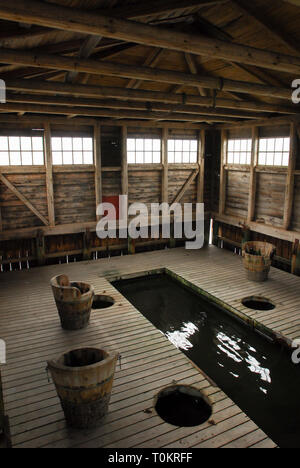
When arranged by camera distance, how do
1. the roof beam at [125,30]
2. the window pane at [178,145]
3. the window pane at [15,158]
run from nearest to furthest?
the roof beam at [125,30] → the window pane at [15,158] → the window pane at [178,145]

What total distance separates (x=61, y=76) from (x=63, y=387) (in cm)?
590

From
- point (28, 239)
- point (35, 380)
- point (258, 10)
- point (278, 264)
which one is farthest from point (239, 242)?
point (35, 380)

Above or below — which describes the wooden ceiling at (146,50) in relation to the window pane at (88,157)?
above

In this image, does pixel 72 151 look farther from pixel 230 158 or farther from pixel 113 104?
pixel 230 158

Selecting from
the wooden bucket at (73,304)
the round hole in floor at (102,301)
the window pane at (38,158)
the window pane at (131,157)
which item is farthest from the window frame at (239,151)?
the wooden bucket at (73,304)

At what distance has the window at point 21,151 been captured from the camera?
395 inches

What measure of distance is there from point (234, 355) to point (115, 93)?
5.30m

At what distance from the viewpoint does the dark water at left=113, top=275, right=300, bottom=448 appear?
510cm

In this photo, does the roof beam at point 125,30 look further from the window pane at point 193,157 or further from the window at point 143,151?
the window pane at point 193,157

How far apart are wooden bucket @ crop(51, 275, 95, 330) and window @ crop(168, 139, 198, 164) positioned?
22.7 ft

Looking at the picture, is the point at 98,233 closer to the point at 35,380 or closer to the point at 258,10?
the point at 35,380

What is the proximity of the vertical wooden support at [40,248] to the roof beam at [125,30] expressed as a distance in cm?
778

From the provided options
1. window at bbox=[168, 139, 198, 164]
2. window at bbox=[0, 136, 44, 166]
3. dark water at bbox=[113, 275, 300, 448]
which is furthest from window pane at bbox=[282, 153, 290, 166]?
window at bbox=[0, 136, 44, 166]

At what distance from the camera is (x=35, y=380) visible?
538 cm
